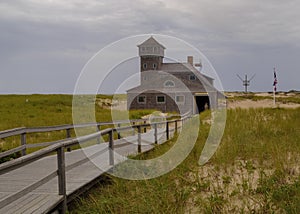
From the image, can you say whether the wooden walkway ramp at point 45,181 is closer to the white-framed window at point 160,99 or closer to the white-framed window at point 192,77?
the white-framed window at point 160,99

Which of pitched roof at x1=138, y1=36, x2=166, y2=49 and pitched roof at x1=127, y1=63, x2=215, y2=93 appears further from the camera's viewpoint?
pitched roof at x1=138, y1=36, x2=166, y2=49

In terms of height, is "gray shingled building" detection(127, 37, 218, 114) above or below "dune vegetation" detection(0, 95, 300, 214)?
above

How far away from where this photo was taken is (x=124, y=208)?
15.9 ft

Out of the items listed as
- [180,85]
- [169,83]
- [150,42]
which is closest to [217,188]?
[180,85]

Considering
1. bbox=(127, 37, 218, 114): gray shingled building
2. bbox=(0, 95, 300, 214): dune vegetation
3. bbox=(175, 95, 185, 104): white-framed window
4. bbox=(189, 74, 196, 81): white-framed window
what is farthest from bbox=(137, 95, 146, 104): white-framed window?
bbox=(0, 95, 300, 214): dune vegetation

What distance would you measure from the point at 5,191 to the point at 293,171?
15.5 ft

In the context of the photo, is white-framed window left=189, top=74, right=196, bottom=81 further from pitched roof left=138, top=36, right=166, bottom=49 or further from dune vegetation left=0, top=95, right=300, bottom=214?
dune vegetation left=0, top=95, right=300, bottom=214

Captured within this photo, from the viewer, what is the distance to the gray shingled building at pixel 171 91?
3762 cm

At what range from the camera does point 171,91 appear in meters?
37.8

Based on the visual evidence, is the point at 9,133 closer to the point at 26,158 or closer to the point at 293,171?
the point at 26,158

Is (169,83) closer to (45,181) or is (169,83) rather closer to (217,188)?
(217,188)

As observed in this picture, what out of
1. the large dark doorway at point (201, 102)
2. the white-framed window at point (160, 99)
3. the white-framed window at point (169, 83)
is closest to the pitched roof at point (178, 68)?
the white-framed window at point (169, 83)

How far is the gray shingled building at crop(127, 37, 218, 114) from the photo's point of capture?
37.6 m

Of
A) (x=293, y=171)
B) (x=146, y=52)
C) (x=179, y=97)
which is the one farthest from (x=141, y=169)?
(x=146, y=52)
